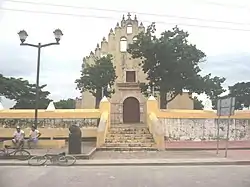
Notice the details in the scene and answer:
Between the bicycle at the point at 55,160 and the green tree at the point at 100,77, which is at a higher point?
the green tree at the point at 100,77

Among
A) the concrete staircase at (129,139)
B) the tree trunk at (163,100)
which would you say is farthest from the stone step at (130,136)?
the tree trunk at (163,100)

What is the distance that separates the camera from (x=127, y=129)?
26078 millimetres

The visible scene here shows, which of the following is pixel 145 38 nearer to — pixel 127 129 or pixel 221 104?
pixel 127 129

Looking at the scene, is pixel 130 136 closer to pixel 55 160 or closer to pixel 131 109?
pixel 55 160

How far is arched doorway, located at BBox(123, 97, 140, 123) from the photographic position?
3784cm

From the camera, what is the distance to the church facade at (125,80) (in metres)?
37.8

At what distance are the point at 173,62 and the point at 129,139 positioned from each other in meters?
8.86

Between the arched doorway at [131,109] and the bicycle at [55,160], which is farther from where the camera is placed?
the arched doorway at [131,109]

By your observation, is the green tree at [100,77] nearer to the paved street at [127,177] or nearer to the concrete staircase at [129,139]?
the concrete staircase at [129,139]

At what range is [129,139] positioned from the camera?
2403 centimetres

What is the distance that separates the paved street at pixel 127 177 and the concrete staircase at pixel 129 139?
23.4ft

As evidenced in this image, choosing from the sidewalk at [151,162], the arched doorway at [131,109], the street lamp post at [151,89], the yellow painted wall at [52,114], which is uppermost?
the street lamp post at [151,89]

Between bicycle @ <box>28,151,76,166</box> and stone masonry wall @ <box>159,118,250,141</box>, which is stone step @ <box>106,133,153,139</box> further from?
bicycle @ <box>28,151,76,166</box>

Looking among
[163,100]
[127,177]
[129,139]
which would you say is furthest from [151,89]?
[127,177]
